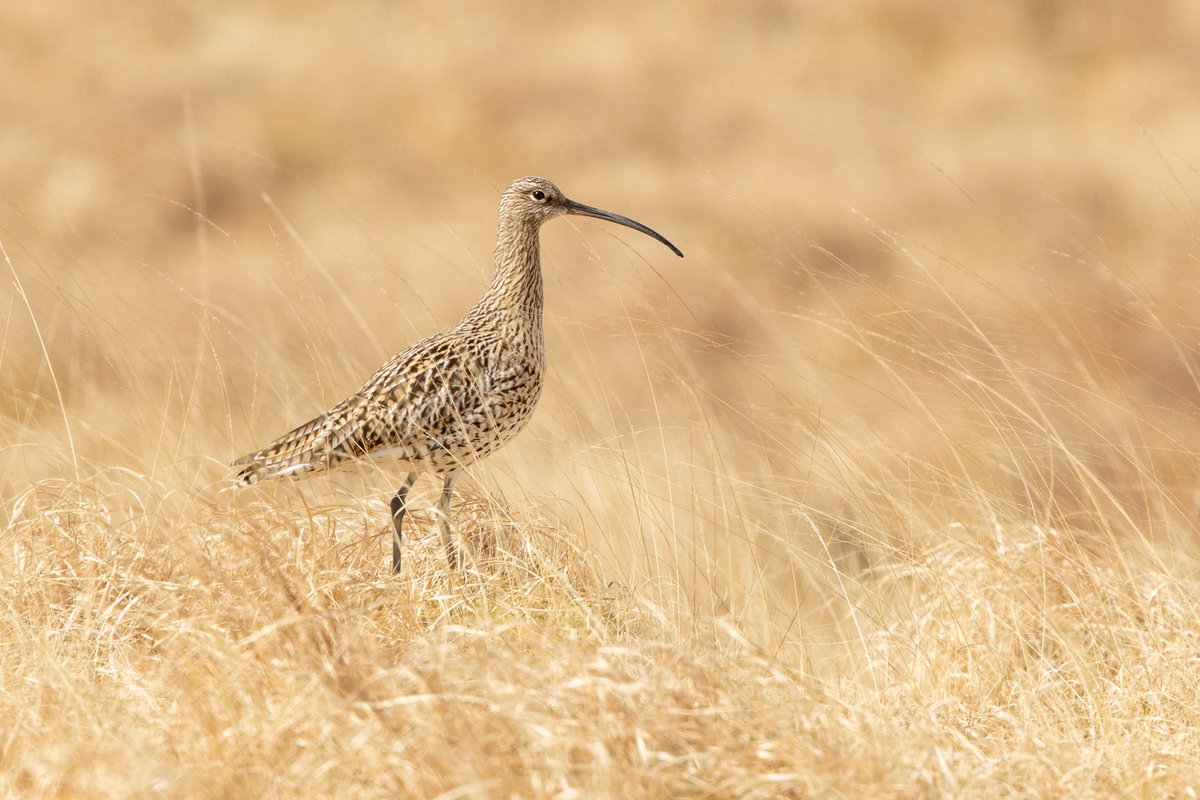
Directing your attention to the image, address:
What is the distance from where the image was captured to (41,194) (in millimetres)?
18406

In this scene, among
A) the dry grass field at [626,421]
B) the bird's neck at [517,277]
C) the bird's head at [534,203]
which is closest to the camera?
the dry grass field at [626,421]

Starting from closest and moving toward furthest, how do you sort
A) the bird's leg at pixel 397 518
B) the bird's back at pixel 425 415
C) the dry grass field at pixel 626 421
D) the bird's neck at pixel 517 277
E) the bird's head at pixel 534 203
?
the dry grass field at pixel 626 421 < the bird's leg at pixel 397 518 < the bird's back at pixel 425 415 < the bird's neck at pixel 517 277 < the bird's head at pixel 534 203

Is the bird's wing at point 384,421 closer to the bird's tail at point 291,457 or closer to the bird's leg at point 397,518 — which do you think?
the bird's tail at point 291,457

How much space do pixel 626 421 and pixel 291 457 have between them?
573 centimetres

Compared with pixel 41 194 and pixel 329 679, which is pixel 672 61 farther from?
pixel 329 679

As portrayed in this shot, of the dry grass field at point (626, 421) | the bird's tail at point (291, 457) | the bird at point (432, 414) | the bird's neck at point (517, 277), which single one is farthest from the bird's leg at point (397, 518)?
the bird's neck at point (517, 277)

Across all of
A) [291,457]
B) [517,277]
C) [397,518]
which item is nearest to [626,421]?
[517,277]

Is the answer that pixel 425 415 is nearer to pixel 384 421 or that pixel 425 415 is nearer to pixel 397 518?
pixel 384 421

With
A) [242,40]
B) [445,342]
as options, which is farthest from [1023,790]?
[242,40]

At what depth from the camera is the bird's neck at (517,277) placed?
5.31 meters

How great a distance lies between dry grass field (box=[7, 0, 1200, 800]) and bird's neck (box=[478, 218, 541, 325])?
0.14 metres

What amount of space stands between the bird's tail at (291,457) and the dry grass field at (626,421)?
17 centimetres

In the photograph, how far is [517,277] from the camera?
538 centimetres

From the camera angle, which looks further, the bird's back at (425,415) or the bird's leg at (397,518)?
the bird's back at (425,415)
